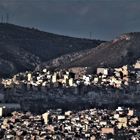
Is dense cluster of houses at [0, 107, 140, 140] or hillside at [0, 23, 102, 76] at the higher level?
hillside at [0, 23, 102, 76]

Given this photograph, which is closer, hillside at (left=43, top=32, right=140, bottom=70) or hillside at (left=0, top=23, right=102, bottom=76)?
hillside at (left=43, top=32, right=140, bottom=70)

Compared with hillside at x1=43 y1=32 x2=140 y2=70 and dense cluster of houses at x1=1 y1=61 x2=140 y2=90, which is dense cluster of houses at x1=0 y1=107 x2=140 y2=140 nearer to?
dense cluster of houses at x1=1 y1=61 x2=140 y2=90

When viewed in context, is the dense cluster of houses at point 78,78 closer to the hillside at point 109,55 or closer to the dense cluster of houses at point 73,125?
the hillside at point 109,55

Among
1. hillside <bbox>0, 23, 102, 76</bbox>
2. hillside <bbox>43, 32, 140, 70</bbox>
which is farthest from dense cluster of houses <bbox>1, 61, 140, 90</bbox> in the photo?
hillside <bbox>0, 23, 102, 76</bbox>

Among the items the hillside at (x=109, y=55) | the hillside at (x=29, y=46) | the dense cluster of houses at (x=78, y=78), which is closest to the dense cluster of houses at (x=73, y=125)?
the dense cluster of houses at (x=78, y=78)

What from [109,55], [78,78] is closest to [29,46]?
[109,55]

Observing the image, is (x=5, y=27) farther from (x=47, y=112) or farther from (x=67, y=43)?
(x=47, y=112)
